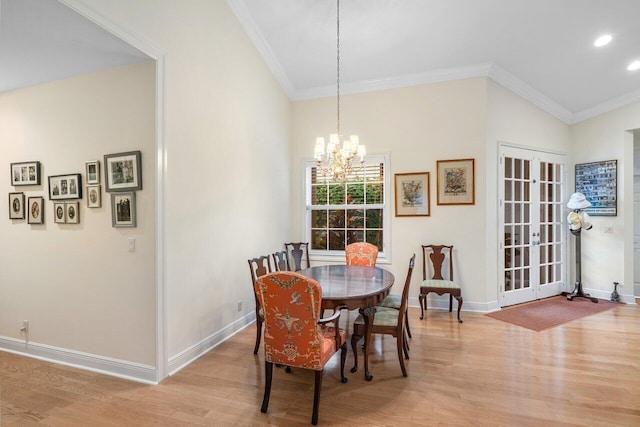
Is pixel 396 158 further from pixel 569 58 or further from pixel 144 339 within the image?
pixel 144 339

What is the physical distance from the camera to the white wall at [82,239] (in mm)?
2584

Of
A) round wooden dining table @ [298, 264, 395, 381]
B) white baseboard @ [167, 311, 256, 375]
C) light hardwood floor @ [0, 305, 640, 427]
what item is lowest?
light hardwood floor @ [0, 305, 640, 427]

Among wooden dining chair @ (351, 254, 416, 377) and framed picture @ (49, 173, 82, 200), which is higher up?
framed picture @ (49, 173, 82, 200)

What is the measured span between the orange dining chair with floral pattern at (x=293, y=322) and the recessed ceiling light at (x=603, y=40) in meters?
4.49

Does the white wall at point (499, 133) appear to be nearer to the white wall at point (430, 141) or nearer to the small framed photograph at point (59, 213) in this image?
the white wall at point (430, 141)

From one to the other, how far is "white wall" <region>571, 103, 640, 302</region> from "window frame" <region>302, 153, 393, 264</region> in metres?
3.47

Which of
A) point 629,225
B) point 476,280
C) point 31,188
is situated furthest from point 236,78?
point 629,225

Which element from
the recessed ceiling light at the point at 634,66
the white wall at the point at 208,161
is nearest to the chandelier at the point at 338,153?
the white wall at the point at 208,161

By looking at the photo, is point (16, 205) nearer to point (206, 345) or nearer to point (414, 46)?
point (206, 345)

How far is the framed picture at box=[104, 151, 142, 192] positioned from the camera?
259 cm

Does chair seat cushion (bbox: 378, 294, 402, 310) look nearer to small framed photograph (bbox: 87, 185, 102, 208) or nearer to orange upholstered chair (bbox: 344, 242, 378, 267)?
orange upholstered chair (bbox: 344, 242, 378, 267)

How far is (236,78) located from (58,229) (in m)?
2.46

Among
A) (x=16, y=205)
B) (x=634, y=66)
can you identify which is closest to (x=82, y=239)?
(x=16, y=205)

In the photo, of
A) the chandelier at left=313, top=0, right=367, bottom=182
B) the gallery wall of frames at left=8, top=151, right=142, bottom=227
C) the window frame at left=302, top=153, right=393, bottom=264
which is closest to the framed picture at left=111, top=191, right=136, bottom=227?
the gallery wall of frames at left=8, top=151, right=142, bottom=227
